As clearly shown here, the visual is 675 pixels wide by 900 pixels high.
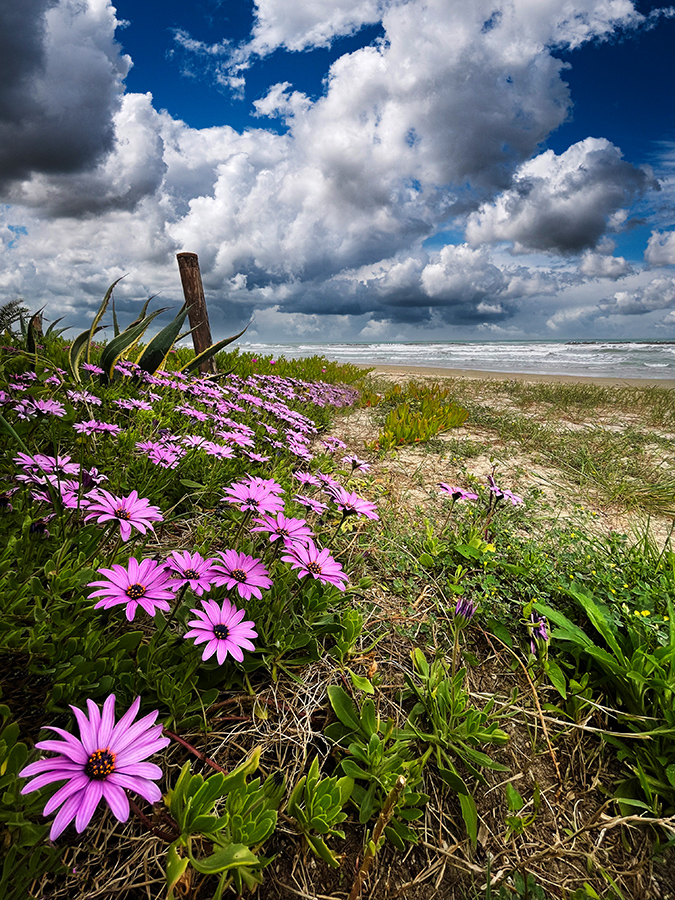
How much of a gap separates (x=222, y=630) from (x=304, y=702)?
474 millimetres

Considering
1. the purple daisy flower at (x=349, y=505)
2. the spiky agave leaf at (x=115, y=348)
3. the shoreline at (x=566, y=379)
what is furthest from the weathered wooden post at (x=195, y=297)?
the shoreline at (x=566, y=379)

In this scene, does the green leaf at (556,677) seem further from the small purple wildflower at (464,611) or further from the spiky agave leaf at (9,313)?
the spiky agave leaf at (9,313)

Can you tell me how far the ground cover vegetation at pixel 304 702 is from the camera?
3.02ft

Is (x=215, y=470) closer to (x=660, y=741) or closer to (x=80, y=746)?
(x=80, y=746)

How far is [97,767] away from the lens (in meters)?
0.74

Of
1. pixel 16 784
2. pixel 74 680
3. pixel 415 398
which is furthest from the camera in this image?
pixel 415 398

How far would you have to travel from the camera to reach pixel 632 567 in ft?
6.69

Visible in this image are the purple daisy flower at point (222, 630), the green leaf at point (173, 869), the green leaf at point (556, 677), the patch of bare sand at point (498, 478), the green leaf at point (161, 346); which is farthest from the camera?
the green leaf at point (161, 346)

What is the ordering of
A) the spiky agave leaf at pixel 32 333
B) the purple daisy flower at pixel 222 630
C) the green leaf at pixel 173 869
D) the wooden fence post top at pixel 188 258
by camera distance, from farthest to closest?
1. the wooden fence post top at pixel 188 258
2. the spiky agave leaf at pixel 32 333
3. the purple daisy flower at pixel 222 630
4. the green leaf at pixel 173 869

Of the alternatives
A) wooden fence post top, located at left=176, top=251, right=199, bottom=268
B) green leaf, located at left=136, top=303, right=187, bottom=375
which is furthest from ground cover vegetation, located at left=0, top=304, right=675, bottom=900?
wooden fence post top, located at left=176, top=251, right=199, bottom=268

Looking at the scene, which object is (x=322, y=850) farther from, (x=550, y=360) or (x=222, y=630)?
(x=550, y=360)

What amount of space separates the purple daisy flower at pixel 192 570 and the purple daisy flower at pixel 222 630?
0.17 ft

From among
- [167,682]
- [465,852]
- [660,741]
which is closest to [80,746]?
[167,682]

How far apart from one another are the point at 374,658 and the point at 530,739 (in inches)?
22.1
